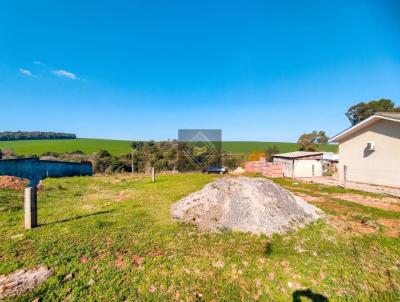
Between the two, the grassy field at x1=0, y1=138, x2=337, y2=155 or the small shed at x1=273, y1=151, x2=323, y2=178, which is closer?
the small shed at x1=273, y1=151, x2=323, y2=178

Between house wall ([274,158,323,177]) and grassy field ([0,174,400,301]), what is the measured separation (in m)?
12.4

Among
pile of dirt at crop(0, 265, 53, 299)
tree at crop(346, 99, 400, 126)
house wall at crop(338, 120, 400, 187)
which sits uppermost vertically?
tree at crop(346, 99, 400, 126)

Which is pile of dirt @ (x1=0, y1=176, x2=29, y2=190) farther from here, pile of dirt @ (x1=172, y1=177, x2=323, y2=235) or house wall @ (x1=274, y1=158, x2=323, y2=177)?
house wall @ (x1=274, y1=158, x2=323, y2=177)

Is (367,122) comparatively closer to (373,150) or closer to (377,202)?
(373,150)

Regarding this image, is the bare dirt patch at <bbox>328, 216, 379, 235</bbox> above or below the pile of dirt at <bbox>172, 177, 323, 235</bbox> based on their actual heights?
below

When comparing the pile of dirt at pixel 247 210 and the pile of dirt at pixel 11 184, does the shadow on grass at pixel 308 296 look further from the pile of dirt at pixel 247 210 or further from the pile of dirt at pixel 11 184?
the pile of dirt at pixel 11 184

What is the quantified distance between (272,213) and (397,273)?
250 cm

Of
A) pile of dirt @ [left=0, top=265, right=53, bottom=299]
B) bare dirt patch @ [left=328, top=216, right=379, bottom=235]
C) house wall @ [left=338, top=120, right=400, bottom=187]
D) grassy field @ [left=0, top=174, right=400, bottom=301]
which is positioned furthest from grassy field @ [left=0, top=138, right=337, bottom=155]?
pile of dirt @ [left=0, top=265, right=53, bottom=299]

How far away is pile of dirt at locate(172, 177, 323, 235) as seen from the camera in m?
5.05

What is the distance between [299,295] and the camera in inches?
113

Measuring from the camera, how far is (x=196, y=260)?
3.57m

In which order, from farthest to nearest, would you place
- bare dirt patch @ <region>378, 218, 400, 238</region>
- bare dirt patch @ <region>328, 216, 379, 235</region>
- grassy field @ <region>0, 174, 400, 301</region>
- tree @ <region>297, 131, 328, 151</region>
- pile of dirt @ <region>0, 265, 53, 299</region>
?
tree @ <region>297, 131, 328, 151</region> → bare dirt patch @ <region>328, 216, 379, 235</region> → bare dirt patch @ <region>378, 218, 400, 238</region> → grassy field @ <region>0, 174, 400, 301</region> → pile of dirt @ <region>0, 265, 53, 299</region>

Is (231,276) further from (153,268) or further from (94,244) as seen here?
(94,244)

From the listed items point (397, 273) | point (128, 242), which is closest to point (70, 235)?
point (128, 242)
